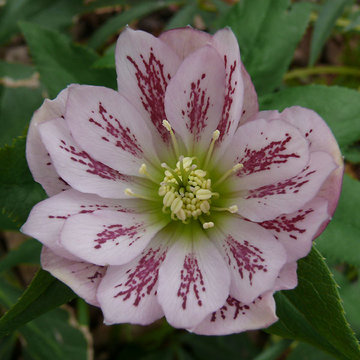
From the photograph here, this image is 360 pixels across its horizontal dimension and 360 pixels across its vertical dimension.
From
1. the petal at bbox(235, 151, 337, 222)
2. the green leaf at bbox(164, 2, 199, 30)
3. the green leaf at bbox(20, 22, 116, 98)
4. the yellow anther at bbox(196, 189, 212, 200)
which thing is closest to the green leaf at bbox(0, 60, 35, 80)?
the green leaf at bbox(20, 22, 116, 98)

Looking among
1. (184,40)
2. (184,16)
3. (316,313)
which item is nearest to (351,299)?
(316,313)

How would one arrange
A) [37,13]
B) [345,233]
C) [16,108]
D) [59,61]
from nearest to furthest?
1. [345,233]
2. [59,61]
3. [16,108]
4. [37,13]

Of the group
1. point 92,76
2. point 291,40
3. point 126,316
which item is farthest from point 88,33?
point 126,316

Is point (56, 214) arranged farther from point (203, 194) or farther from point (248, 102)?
point (248, 102)

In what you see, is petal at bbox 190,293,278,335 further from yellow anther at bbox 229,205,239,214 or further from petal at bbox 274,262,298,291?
yellow anther at bbox 229,205,239,214

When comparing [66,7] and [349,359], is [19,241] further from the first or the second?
[349,359]

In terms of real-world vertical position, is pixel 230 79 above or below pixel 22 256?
above
